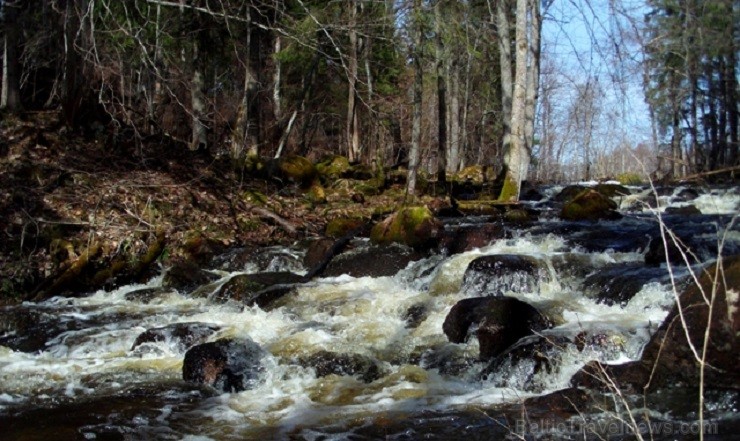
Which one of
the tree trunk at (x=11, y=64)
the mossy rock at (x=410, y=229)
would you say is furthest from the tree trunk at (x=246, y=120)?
the mossy rock at (x=410, y=229)

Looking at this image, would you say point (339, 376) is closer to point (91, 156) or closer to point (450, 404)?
point (450, 404)

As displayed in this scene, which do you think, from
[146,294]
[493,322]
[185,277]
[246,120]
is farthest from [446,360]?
[246,120]

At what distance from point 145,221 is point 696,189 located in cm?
1444

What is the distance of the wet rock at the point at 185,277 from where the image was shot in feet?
33.7

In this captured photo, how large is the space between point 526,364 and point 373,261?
16.6 feet

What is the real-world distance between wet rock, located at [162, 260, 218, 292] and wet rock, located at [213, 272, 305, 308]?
2.82 ft

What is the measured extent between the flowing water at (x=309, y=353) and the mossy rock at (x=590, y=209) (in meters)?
2.99

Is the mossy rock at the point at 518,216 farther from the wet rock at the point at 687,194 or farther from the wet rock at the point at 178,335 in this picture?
the wet rock at the point at 178,335

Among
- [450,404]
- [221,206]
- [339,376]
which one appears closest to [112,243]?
[221,206]

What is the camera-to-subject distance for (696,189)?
1756 centimetres

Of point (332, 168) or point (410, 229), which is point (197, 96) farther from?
point (410, 229)

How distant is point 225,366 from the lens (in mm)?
6188

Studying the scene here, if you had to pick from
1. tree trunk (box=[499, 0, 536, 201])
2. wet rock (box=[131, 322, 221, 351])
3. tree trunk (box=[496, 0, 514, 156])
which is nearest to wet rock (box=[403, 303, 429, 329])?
wet rock (box=[131, 322, 221, 351])

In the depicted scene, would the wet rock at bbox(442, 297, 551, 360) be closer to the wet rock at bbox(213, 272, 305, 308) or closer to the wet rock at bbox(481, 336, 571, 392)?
the wet rock at bbox(481, 336, 571, 392)
